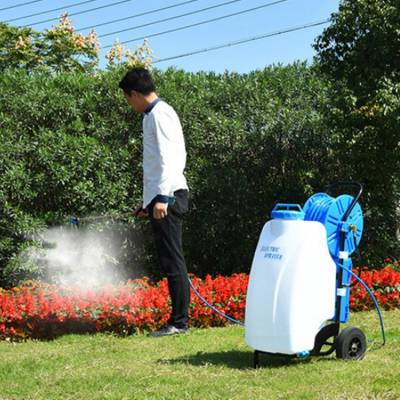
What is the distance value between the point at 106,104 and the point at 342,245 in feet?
16.6

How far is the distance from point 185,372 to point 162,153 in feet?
5.74

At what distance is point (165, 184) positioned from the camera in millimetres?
5391

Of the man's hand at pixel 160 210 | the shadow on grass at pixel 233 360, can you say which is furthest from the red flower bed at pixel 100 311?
the shadow on grass at pixel 233 360

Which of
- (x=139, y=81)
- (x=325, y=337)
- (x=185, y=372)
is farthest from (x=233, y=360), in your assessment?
(x=139, y=81)

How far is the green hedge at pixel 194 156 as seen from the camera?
27.4 feet

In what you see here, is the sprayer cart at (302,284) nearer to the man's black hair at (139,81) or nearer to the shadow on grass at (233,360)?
the shadow on grass at (233,360)

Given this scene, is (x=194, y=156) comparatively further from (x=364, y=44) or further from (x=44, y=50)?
(x=44, y=50)

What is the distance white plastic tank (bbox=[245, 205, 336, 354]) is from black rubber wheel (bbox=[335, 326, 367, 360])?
16cm

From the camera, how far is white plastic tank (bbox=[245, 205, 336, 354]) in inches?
166

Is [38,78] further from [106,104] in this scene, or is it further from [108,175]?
[108,175]

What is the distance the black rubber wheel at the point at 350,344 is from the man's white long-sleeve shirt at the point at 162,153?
67.4 inches

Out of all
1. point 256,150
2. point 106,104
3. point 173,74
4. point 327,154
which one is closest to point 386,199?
point 327,154

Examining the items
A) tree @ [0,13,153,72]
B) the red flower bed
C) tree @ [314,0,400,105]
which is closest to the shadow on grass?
the red flower bed

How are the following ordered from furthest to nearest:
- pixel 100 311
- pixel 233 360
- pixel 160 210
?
1. pixel 100 311
2. pixel 160 210
3. pixel 233 360
